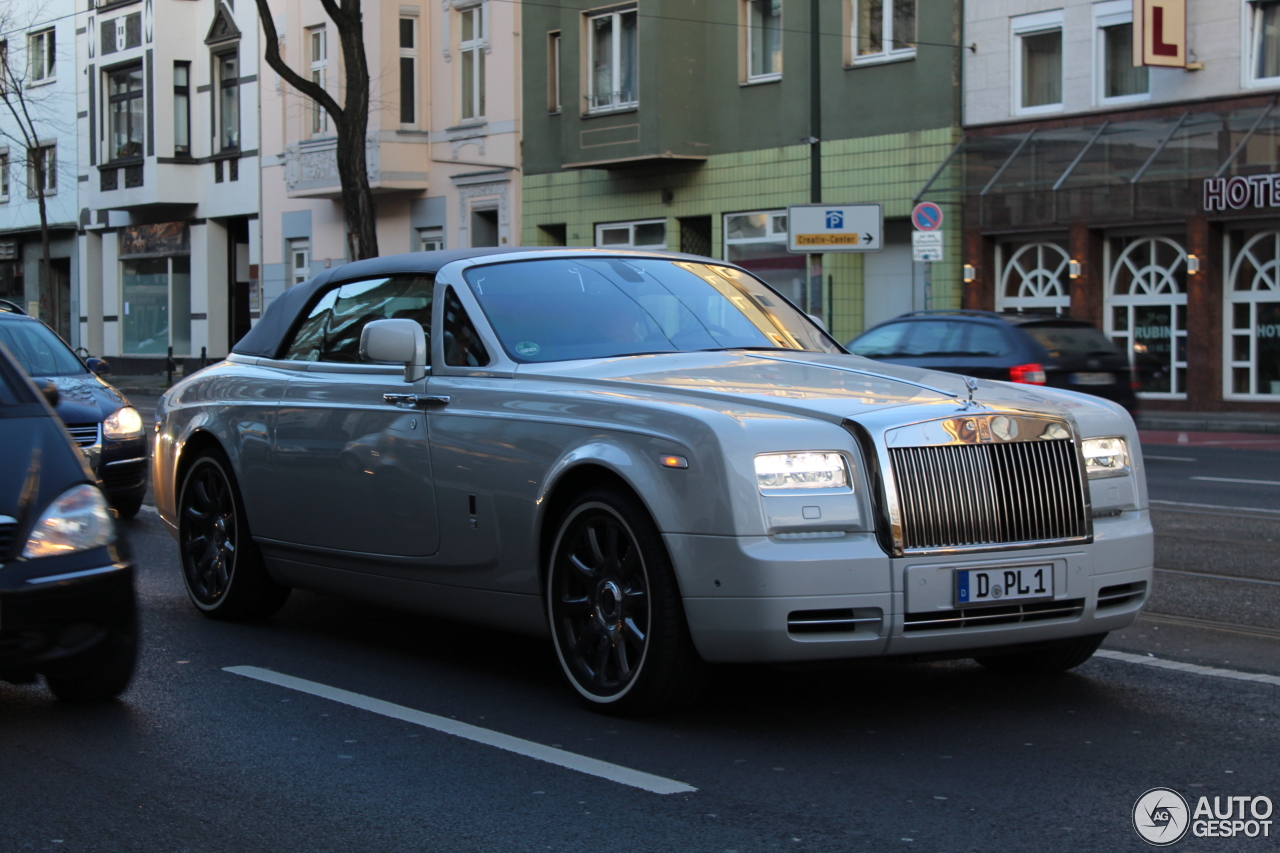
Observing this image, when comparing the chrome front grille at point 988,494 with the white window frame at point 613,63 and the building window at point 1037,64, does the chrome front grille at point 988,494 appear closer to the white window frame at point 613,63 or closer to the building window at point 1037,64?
the building window at point 1037,64

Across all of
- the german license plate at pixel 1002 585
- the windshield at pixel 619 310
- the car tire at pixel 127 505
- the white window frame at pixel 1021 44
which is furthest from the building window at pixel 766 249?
the german license plate at pixel 1002 585

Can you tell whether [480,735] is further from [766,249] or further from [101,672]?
[766,249]

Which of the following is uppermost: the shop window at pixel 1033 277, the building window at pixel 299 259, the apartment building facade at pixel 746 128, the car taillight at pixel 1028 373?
the apartment building facade at pixel 746 128

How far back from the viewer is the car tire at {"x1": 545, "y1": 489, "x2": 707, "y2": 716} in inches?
213

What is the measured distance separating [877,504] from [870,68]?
958 inches

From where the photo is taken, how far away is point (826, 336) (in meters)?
7.32

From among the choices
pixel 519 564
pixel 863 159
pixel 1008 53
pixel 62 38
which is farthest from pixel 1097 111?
pixel 62 38

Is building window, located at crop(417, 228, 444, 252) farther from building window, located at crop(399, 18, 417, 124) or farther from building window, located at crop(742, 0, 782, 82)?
building window, located at crop(742, 0, 782, 82)

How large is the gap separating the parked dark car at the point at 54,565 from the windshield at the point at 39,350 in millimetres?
7413

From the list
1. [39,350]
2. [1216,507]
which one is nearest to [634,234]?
[39,350]

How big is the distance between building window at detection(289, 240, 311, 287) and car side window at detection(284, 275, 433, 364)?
3341 cm

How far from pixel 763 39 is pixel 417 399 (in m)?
25.2

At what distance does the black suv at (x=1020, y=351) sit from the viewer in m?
16.4

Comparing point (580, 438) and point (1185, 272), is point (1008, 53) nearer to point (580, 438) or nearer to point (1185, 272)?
point (1185, 272)
